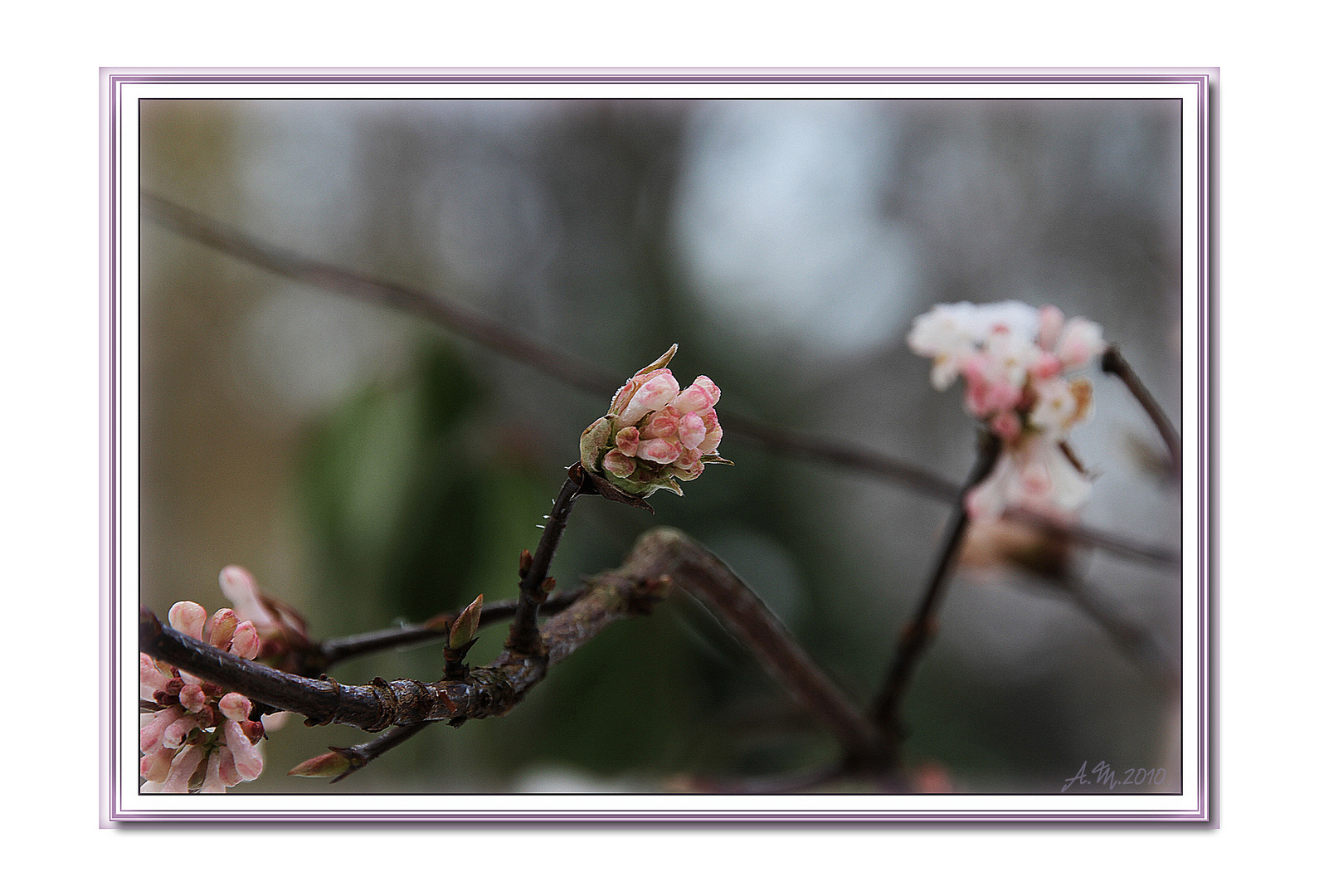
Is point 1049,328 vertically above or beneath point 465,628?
above

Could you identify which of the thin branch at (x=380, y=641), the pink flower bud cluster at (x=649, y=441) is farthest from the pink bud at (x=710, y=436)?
the thin branch at (x=380, y=641)

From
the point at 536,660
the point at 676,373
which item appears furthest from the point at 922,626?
the point at 676,373

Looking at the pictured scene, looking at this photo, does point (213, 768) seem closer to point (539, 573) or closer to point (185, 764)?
point (185, 764)

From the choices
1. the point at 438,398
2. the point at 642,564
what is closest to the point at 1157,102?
the point at 642,564

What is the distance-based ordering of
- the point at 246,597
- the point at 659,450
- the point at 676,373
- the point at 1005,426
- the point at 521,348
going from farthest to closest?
1. the point at 676,373
2. the point at 521,348
3. the point at 1005,426
4. the point at 246,597
5. the point at 659,450

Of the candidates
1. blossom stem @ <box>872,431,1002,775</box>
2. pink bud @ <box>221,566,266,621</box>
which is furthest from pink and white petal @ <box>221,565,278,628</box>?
blossom stem @ <box>872,431,1002,775</box>

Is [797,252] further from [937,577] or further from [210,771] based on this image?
[210,771]

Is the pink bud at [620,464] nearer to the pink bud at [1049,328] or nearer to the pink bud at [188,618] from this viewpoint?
the pink bud at [188,618]
